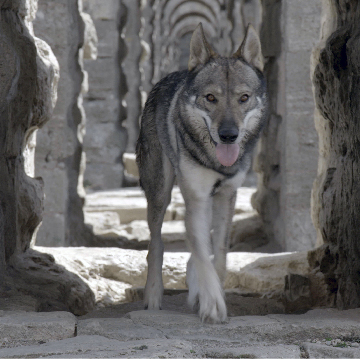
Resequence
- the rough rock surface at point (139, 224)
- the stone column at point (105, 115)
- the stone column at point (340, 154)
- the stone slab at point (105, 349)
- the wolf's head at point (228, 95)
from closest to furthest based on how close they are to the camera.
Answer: the stone slab at point (105, 349)
the wolf's head at point (228, 95)
the stone column at point (340, 154)
the rough rock surface at point (139, 224)
the stone column at point (105, 115)

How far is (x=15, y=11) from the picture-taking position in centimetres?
393

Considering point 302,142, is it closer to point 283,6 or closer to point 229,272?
point 283,6

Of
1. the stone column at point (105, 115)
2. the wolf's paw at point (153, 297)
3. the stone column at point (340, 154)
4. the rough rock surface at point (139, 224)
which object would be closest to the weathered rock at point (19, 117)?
the wolf's paw at point (153, 297)

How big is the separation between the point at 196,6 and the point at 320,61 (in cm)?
2484

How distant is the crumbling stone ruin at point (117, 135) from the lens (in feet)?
11.6

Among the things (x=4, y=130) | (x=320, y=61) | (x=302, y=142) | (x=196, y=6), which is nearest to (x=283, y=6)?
(x=302, y=142)

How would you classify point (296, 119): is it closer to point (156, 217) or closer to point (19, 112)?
point (156, 217)

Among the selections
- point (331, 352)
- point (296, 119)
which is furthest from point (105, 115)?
point (331, 352)

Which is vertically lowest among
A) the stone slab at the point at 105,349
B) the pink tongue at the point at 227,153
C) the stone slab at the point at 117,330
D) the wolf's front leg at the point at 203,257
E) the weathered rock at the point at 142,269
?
the weathered rock at the point at 142,269

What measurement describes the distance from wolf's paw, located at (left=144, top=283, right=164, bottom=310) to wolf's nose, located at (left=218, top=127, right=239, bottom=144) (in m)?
1.18

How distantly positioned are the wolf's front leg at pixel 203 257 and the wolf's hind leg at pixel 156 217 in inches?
15.4

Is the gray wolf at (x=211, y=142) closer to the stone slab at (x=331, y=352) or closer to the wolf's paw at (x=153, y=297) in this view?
the wolf's paw at (x=153, y=297)

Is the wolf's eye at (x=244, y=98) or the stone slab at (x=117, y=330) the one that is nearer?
the stone slab at (x=117, y=330)

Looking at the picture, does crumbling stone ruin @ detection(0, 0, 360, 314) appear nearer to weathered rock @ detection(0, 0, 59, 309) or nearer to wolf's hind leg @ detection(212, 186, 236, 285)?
weathered rock @ detection(0, 0, 59, 309)
